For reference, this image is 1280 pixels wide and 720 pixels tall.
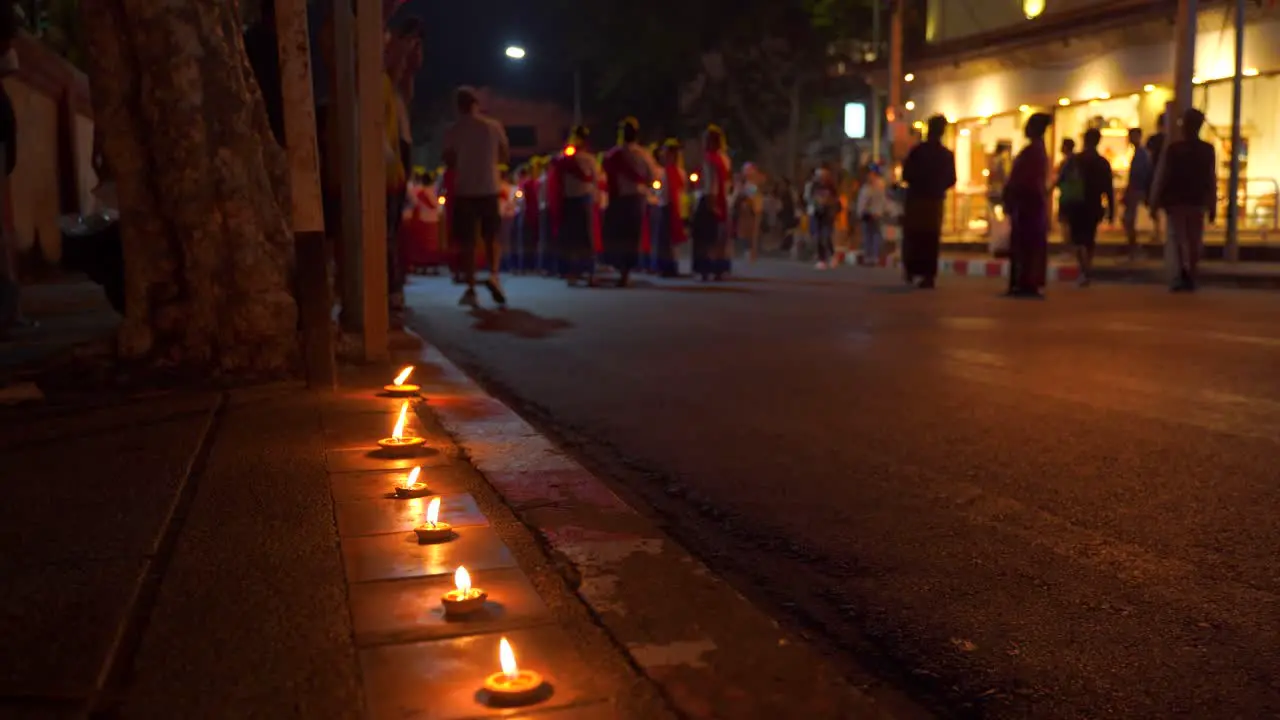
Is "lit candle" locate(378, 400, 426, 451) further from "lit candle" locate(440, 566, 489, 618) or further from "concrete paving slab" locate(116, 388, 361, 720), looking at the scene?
"lit candle" locate(440, 566, 489, 618)

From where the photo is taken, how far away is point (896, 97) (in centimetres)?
2216

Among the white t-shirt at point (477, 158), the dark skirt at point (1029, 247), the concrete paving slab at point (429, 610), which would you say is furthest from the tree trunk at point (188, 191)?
the dark skirt at point (1029, 247)

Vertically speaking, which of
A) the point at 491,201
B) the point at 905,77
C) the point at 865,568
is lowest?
the point at 865,568

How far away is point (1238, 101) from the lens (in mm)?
15852

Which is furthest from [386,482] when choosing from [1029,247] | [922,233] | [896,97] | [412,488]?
[896,97]

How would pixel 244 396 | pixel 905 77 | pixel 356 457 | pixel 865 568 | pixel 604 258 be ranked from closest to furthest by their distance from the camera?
pixel 865 568 → pixel 356 457 → pixel 244 396 → pixel 604 258 → pixel 905 77

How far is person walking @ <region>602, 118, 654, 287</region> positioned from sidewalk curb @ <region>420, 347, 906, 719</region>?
10.4 metres

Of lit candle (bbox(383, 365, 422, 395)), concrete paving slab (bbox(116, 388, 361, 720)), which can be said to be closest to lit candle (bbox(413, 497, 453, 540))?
concrete paving slab (bbox(116, 388, 361, 720))

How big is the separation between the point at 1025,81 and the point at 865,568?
2309cm

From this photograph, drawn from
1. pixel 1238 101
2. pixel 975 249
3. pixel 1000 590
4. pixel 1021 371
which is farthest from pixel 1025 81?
pixel 1000 590

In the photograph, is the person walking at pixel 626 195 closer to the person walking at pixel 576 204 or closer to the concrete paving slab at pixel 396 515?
the person walking at pixel 576 204

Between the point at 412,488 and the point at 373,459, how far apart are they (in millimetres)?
582

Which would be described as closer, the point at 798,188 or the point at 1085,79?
the point at 1085,79

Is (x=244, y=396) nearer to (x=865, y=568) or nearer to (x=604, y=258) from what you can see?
(x=865, y=568)
